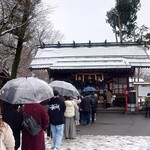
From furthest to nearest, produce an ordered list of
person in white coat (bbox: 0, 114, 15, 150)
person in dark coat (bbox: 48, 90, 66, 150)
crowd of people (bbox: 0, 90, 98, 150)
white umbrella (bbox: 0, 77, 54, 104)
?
person in dark coat (bbox: 48, 90, 66, 150)
white umbrella (bbox: 0, 77, 54, 104)
crowd of people (bbox: 0, 90, 98, 150)
person in white coat (bbox: 0, 114, 15, 150)

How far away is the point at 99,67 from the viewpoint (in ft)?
84.6

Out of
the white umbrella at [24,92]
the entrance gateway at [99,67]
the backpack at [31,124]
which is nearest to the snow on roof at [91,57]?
the entrance gateway at [99,67]

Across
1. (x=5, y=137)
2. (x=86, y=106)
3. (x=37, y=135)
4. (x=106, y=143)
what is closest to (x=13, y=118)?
(x=37, y=135)

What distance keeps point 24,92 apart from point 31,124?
Answer: 1.81 meters

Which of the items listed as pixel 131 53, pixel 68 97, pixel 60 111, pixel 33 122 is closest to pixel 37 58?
pixel 131 53

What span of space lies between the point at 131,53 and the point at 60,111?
1895 centimetres

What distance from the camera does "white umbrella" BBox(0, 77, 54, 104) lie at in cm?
879

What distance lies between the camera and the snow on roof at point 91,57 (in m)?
26.1

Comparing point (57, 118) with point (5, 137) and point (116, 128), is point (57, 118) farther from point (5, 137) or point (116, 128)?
point (116, 128)

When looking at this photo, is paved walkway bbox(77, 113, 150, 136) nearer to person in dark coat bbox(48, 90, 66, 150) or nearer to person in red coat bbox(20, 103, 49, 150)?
person in dark coat bbox(48, 90, 66, 150)

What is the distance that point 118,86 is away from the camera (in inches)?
1088

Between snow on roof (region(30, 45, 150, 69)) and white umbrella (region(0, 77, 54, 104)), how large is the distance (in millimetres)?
16402

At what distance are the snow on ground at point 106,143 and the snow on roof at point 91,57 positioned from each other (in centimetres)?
1209

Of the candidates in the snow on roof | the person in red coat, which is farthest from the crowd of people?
the snow on roof
